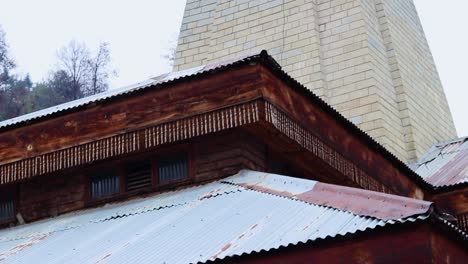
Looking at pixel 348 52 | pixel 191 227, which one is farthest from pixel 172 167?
pixel 348 52

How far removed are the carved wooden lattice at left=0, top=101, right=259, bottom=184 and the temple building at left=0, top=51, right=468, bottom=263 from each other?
0.05 feet

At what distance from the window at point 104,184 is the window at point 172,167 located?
0.65m

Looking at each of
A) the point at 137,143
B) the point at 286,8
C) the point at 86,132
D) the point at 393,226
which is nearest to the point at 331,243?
the point at 393,226

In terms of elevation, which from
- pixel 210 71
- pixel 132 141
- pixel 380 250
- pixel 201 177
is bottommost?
pixel 380 250

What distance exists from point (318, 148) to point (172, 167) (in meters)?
1.79

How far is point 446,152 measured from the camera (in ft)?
48.6

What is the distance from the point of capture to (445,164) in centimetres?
1381

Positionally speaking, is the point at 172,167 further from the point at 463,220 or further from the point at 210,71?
the point at 463,220

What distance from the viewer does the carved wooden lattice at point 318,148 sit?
916 cm

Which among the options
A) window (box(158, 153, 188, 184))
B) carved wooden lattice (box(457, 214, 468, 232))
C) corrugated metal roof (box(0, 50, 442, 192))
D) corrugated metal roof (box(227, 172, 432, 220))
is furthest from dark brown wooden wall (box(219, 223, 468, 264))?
carved wooden lattice (box(457, 214, 468, 232))

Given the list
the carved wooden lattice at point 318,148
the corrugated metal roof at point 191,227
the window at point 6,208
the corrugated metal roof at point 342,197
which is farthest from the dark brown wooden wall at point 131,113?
the corrugated metal roof at point 342,197

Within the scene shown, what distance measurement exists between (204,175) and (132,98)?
1.28 m

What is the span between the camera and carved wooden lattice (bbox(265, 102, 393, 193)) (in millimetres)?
9164

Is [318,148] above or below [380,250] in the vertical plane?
above
